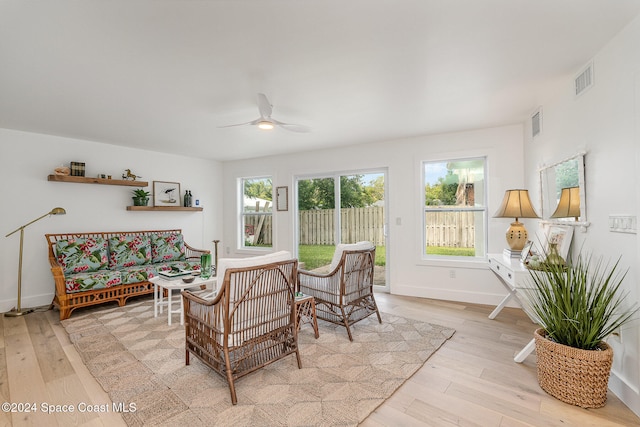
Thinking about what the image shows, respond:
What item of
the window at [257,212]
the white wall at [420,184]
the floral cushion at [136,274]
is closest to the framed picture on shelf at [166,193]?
the window at [257,212]

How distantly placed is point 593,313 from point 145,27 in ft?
11.0

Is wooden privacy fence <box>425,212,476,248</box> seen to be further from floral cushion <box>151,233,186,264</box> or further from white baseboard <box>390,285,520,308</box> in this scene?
floral cushion <box>151,233,186,264</box>

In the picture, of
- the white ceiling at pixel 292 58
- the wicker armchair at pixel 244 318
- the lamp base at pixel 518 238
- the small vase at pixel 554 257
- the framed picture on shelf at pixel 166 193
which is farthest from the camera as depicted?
the framed picture on shelf at pixel 166 193

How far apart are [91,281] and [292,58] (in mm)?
3713

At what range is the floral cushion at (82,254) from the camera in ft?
13.1

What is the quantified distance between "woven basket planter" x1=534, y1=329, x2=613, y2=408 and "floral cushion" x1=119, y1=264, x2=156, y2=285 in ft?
15.1

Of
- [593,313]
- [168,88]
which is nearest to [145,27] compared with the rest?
[168,88]

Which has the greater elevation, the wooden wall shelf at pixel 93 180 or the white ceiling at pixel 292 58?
the white ceiling at pixel 292 58

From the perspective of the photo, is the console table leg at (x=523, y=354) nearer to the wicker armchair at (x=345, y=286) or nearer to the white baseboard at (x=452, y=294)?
the wicker armchair at (x=345, y=286)

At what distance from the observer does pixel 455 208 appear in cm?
443

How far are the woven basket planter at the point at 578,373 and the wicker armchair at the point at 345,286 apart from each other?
156cm

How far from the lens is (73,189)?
4.52m

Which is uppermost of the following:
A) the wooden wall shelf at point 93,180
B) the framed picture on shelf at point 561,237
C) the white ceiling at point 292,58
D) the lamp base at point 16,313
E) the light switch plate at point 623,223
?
the white ceiling at point 292,58

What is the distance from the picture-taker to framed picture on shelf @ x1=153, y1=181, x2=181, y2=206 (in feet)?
17.8
